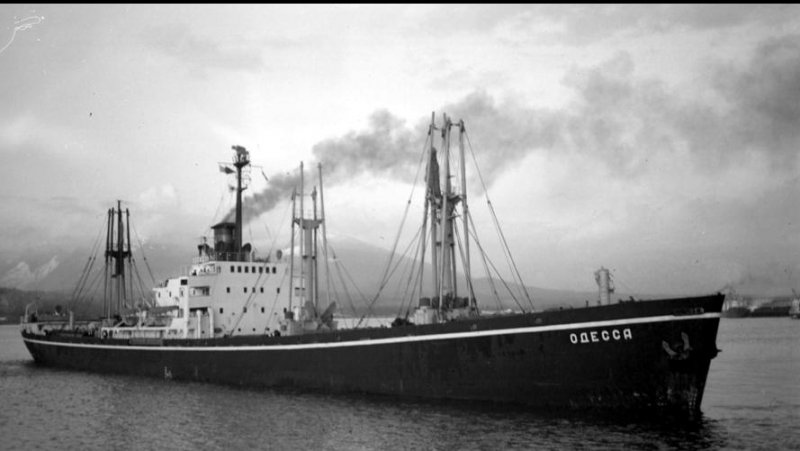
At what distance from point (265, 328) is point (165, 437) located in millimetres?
16543

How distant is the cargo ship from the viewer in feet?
67.8

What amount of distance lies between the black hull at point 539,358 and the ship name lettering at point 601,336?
0.11 ft

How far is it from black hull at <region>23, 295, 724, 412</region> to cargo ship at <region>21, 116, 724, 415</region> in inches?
1.6

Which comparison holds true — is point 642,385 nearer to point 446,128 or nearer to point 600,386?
point 600,386

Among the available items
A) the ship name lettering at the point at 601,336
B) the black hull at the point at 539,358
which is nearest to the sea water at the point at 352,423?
the black hull at the point at 539,358

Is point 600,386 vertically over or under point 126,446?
over

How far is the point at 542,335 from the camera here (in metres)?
21.9

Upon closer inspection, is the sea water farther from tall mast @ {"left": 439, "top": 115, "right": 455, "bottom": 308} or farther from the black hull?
tall mast @ {"left": 439, "top": 115, "right": 455, "bottom": 308}

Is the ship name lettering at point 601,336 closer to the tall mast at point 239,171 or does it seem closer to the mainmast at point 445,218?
the mainmast at point 445,218

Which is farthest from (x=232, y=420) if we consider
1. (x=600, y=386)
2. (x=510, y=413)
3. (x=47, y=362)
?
(x=47, y=362)

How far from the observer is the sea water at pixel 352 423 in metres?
18.4

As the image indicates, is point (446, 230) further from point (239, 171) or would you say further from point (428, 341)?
point (239, 171)

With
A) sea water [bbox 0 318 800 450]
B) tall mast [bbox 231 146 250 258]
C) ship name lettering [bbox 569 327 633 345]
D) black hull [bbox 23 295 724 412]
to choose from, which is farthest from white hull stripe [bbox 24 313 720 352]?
tall mast [bbox 231 146 250 258]

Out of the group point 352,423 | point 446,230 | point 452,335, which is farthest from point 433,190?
point 352,423
